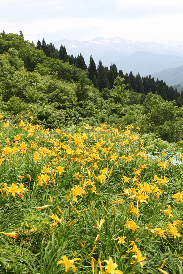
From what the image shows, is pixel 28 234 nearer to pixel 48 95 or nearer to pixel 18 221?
pixel 18 221

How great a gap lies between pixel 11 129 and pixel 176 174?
12.7 ft

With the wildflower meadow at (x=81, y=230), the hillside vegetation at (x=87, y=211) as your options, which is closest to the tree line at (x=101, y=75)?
the hillside vegetation at (x=87, y=211)

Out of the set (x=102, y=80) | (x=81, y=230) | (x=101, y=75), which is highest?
(x=101, y=75)

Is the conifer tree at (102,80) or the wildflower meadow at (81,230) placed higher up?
the conifer tree at (102,80)

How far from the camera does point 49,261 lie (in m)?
1.25

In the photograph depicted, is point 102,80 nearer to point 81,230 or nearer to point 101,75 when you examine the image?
point 101,75

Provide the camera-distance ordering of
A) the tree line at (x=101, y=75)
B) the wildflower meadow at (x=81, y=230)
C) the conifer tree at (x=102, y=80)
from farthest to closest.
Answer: the conifer tree at (x=102, y=80)
the tree line at (x=101, y=75)
the wildflower meadow at (x=81, y=230)

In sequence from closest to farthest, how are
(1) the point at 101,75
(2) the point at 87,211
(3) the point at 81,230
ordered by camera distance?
1. (3) the point at 81,230
2. (2) the point at 87,211
3. (1) the point at 101,75

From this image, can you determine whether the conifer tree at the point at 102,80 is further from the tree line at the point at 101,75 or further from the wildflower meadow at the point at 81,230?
the wildflower meadow at the point at 81,230

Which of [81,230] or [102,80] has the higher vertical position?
[102,80]

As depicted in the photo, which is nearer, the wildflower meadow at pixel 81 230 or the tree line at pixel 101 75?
the wildflower meadow at pixel 81 230

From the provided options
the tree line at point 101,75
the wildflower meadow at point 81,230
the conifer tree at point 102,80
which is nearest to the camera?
the wildflower meadow at point 81,230

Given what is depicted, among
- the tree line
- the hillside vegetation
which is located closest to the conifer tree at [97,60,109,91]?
the tree line

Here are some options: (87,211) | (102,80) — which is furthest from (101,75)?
(87,211)
